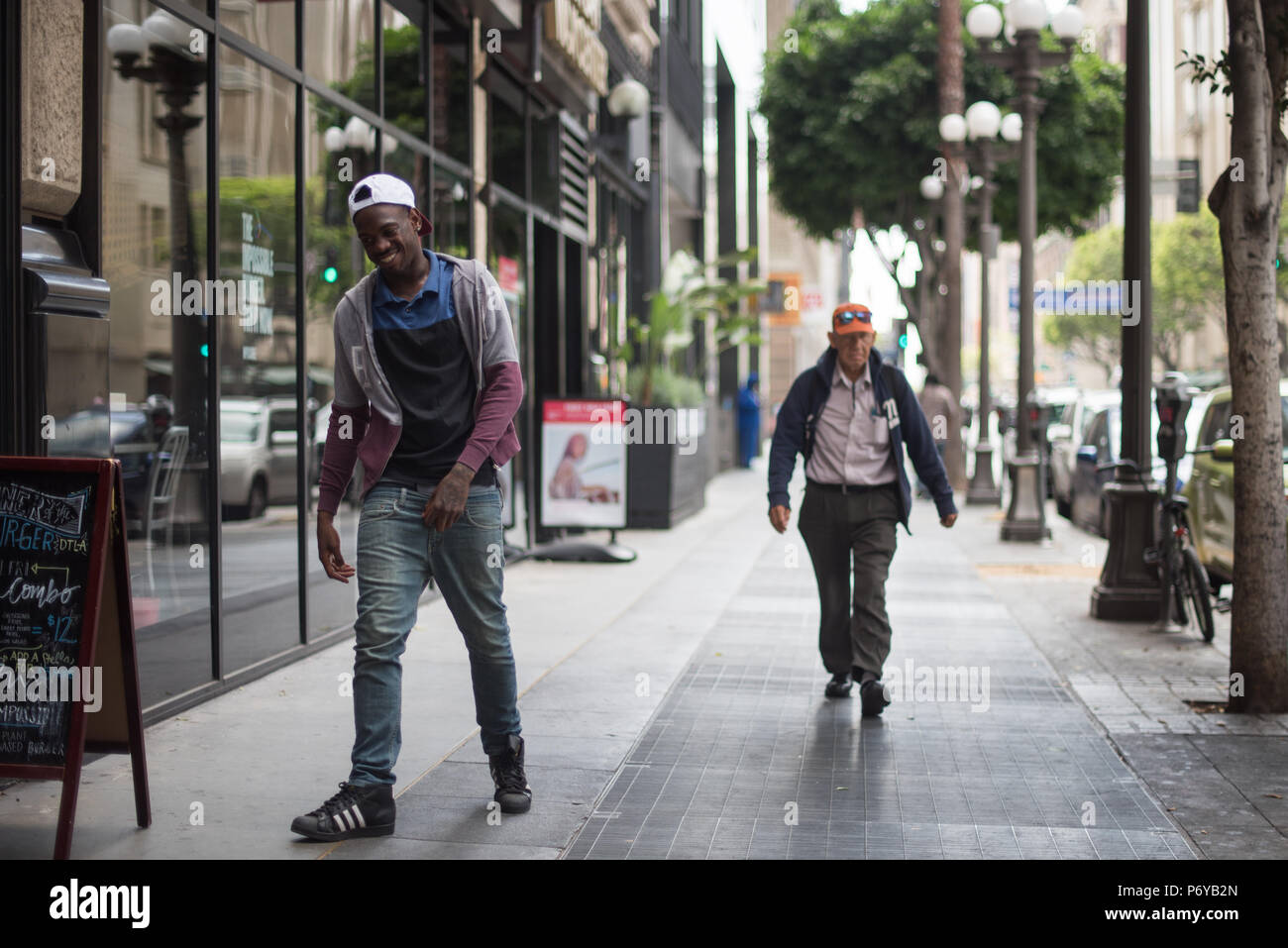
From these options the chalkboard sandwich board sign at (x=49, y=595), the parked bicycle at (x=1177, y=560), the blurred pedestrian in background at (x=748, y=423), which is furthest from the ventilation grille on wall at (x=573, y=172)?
the blurred pedestrian in background at (x=748, y=423)

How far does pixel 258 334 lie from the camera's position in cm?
1225

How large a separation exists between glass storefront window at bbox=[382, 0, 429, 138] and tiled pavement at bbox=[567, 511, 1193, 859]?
14.1 ft

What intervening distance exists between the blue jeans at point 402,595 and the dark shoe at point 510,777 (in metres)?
0.19

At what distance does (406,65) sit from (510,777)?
6739mm

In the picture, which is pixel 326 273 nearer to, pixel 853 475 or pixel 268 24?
pixel 268 24

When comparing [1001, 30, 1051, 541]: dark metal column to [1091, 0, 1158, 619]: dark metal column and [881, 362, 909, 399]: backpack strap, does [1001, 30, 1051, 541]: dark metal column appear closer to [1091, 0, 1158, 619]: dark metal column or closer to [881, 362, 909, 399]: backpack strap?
[1091, 0, 1158, 619]: dark metal column

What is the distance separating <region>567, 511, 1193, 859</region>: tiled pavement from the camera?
4.85 meters

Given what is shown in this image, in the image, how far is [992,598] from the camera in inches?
439

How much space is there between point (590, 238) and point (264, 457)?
591 cm

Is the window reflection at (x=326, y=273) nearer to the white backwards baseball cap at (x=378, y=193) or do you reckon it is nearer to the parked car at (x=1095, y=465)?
the white backwards baseball cap at (x=378, y=193)

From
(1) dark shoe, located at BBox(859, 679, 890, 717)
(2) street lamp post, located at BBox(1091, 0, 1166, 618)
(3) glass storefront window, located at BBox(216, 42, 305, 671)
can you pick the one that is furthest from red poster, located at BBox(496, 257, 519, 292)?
(1) dark shoe, located at BBox(859, 679, 890, 717)

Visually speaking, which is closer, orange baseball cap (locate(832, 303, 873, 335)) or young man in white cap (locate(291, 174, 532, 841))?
young man in white cap (locate(291, 174, 532, 841))
